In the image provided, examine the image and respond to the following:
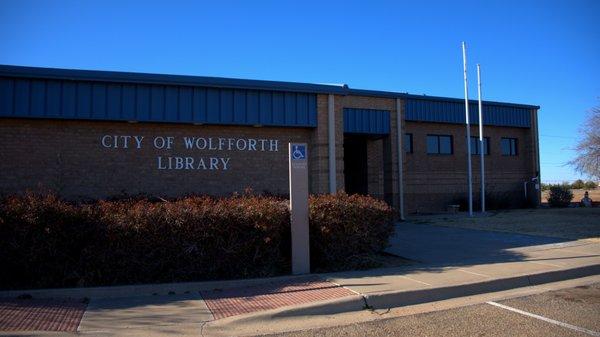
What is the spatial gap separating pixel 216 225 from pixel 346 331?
3.26 metres

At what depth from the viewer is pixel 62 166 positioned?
46.1ft

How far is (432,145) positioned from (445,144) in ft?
2.97

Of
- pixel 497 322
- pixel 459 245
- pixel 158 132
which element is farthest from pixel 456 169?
pixel 497 322

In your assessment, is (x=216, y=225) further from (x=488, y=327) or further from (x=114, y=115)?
(x=114, y=115)

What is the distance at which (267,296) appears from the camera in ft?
24.9

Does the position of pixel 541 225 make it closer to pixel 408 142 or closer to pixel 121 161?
pixel 408 142

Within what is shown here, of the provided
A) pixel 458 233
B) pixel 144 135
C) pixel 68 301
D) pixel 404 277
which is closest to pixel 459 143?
pixel 458 233

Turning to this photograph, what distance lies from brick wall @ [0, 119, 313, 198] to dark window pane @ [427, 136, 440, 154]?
11171 mm

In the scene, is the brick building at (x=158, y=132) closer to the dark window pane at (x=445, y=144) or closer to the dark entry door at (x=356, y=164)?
the dark entry door at (x=356, y=164)

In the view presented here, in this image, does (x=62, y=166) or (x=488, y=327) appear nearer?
(x=488, y=327)

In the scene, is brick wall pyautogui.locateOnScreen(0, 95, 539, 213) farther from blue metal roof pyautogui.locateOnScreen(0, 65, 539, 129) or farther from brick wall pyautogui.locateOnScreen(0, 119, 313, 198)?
blue metal roof pyautogui.locateOnScreen(0, 65, 539, 129)

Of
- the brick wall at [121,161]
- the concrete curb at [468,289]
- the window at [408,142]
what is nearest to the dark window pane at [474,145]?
the window at [408,142]

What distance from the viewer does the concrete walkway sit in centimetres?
637

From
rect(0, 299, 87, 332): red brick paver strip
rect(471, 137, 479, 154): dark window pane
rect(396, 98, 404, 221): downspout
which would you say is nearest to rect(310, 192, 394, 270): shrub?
rect(0, 299, 87, 332): red brick paver strip
